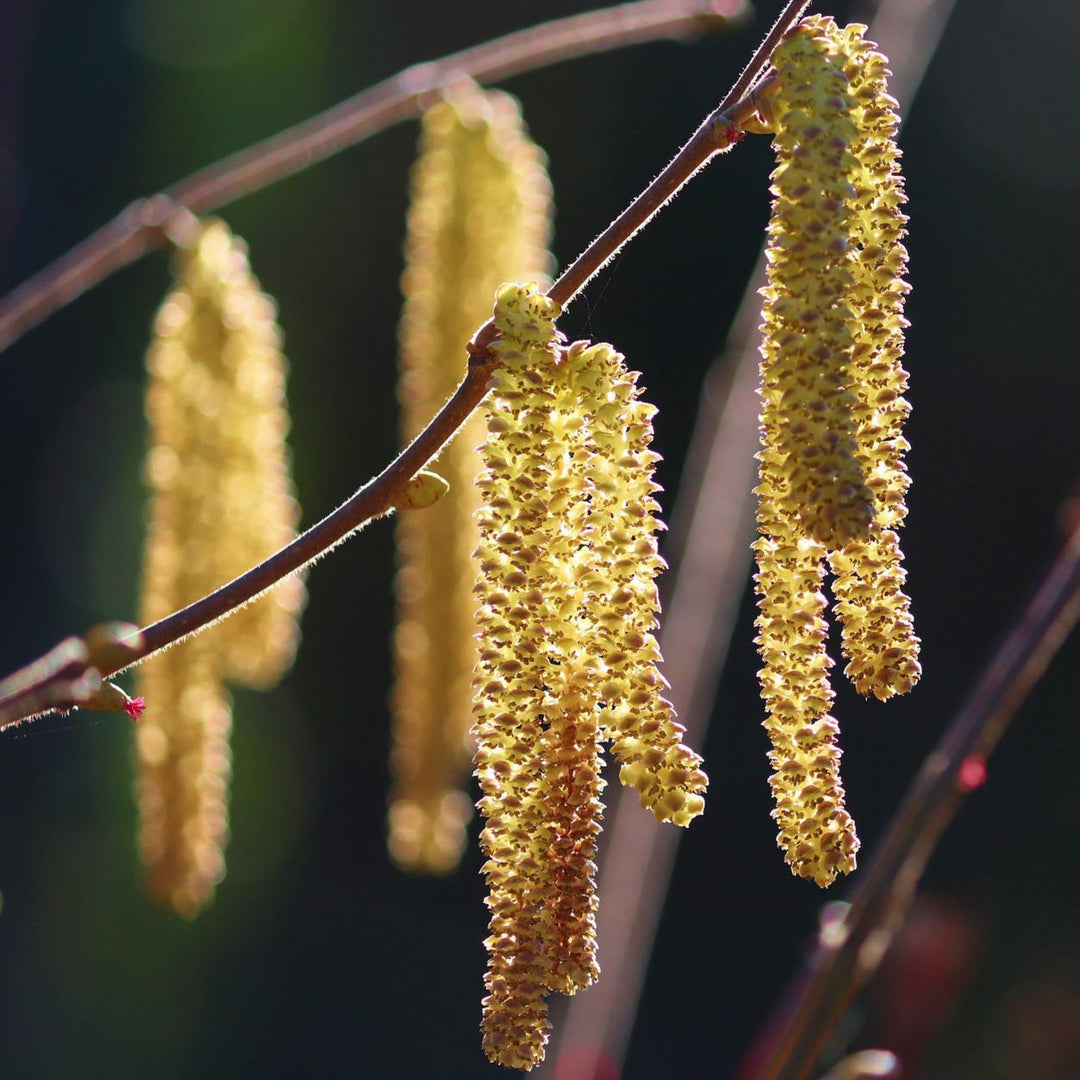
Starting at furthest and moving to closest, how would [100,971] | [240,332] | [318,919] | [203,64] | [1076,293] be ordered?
[203,64], [1076,293], [318,919], [100,971], [240,332]

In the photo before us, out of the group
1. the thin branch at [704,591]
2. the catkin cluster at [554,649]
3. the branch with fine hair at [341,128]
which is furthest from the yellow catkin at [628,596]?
the branch with fine hair at [341,128]

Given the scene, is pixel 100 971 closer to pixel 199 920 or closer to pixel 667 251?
pixel 199 920

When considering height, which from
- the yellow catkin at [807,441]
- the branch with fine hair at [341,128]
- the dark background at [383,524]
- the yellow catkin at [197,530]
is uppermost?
the dark background at [383,524]

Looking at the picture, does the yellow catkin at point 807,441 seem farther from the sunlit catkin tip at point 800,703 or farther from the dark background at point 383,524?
the dark background at point 383,524

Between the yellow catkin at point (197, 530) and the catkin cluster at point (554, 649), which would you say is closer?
the catkin cluster at point (554, 649)

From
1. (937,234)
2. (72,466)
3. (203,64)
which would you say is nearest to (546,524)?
(72,466)

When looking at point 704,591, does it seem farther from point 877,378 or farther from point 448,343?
point 877,378

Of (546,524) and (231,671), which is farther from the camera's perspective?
(231,671)
